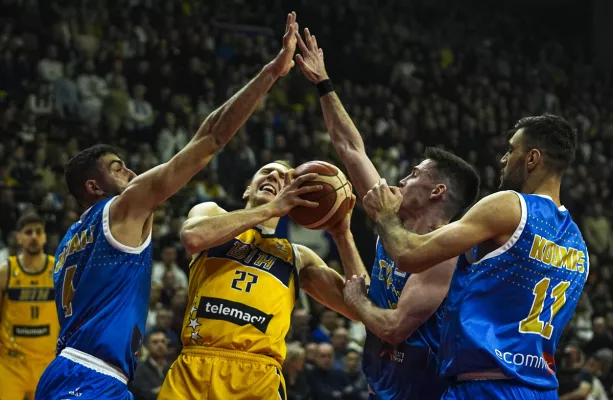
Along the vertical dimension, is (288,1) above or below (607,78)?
above

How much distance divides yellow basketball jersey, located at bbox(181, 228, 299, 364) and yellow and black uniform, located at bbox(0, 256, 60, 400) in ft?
11.7

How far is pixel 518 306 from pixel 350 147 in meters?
1.66

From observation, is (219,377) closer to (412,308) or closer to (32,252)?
(412,308)

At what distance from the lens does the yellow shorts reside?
184 inches

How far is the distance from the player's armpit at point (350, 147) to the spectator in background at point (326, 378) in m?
5.37

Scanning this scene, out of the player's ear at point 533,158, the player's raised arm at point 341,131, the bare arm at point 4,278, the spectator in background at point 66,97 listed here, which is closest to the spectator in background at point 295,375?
the bare arm at point 4,278

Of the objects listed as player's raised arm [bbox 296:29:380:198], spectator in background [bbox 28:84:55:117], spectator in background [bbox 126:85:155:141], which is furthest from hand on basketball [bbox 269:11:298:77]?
spectator in background [bbox 126:85:155:141]

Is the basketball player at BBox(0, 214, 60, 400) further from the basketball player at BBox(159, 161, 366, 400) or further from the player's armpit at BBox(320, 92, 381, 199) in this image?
the player's armpit at BBox(320, 92, 381, 199)

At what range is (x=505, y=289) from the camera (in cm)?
394

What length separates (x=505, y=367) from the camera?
152 inches

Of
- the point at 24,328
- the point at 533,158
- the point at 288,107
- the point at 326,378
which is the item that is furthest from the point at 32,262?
the point at 288,107

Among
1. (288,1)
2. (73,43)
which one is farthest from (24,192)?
(288,1)

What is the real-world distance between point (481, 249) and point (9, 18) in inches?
516

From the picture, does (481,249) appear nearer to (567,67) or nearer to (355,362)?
(355,362)
